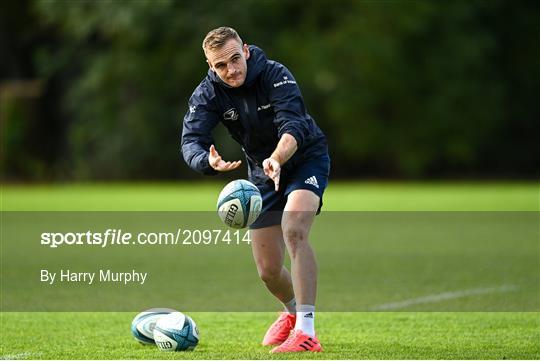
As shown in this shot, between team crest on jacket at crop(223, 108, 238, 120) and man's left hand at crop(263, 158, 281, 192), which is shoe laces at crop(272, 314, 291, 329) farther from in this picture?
team crest on jacket at crop(223, 108, 238, 120)

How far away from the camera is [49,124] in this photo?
3434 centimetres

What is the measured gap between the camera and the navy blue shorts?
6.51 m

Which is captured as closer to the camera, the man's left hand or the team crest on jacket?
the man's left hand

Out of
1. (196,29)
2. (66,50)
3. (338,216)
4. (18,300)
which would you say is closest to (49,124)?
(66,50)

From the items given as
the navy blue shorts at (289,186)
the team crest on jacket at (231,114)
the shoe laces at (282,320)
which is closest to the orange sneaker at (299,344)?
the shoe laces at (282,320)

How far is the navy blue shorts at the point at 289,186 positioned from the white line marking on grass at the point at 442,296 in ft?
6.56

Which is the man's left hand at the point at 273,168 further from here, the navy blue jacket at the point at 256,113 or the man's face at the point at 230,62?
the man's face at the point at 230,62

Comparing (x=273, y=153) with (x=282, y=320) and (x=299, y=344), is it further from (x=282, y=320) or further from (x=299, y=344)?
(x=282, y=320)

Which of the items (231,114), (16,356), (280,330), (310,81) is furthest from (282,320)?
(310,81)

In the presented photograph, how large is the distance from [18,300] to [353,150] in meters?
24.3

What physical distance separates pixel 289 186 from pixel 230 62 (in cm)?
91

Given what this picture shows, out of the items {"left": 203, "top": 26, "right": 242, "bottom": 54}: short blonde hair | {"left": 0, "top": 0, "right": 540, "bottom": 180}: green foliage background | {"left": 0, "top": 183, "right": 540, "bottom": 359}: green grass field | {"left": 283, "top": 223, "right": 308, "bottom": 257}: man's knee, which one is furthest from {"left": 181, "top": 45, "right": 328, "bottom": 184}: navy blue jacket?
{"left": 0, "top": 0, "right": 540, "bottom": 180}: green foliage background

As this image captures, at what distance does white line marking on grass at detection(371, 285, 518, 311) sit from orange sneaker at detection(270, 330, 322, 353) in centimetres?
219

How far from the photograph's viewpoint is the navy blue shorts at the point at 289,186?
256 inches
